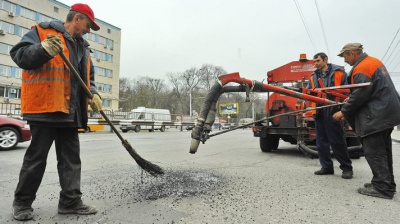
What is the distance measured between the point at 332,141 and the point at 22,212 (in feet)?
13.9

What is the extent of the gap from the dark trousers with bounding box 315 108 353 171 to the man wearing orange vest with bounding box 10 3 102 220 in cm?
355

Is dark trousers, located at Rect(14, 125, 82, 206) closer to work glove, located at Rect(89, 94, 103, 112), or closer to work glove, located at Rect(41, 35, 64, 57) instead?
work glove, located at Rect(89, 94, 103, 112)

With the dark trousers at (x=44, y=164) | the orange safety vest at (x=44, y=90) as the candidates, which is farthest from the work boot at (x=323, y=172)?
the orange safety vest at (x=44, y=90)

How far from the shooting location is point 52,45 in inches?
90.7

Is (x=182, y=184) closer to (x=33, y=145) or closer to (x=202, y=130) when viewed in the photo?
(x=202, y=130)

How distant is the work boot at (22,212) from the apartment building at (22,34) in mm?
35409

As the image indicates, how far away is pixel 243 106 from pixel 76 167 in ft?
220

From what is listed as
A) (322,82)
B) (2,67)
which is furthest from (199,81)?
(322,82)

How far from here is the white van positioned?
20331 mm

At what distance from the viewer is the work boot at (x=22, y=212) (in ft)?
7.82

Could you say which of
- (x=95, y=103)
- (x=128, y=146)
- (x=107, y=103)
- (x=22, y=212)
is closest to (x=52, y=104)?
(x=95, y=103)

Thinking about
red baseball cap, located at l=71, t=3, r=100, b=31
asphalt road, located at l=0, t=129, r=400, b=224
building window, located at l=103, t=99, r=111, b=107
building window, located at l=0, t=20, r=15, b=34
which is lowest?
asphalt road, located at l=0, t=129, r=400, b=224

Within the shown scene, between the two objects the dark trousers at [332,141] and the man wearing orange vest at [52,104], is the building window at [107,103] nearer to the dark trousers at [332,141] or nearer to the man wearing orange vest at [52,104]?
the dark trousers at [332,141]

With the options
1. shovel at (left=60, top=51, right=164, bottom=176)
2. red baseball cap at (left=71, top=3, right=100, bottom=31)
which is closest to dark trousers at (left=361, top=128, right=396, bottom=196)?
shovel at (left=60, top=51, right=164, bottom=176)
